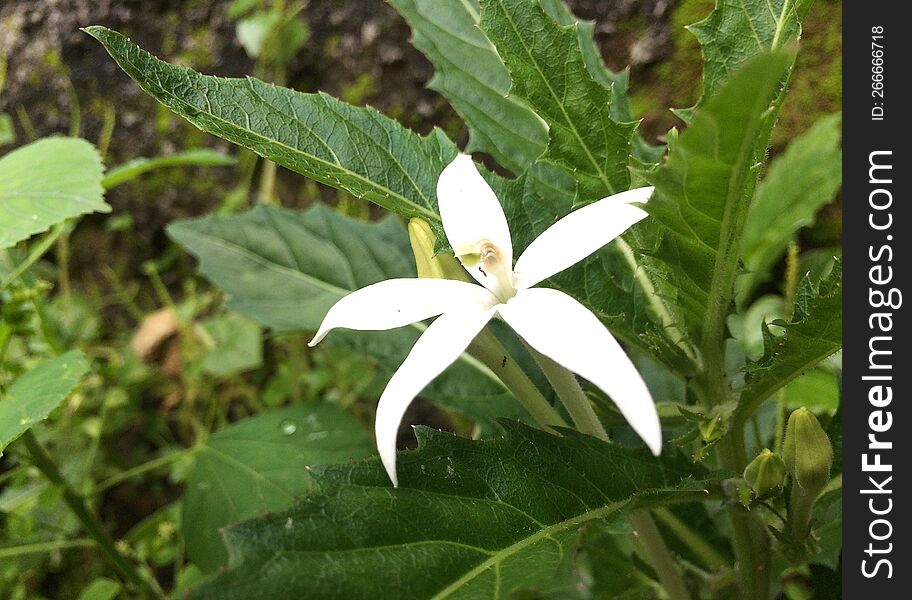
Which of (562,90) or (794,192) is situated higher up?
(794,192)

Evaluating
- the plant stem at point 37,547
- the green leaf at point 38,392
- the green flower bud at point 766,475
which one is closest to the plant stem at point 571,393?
the green flower bud at point 766,475

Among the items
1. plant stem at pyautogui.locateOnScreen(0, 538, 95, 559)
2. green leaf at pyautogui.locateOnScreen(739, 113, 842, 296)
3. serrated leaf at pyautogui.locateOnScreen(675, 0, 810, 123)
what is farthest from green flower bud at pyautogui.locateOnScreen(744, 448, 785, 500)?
plant stem at pyautogui.locateOnScreen(0, 538, 95, 559)

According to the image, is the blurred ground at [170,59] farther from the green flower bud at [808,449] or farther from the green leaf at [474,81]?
the green flower bud at [808,449]

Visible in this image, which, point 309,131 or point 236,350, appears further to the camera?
point 236,350

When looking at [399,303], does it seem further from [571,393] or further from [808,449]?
[808,449]

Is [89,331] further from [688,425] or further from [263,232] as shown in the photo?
[688,425]

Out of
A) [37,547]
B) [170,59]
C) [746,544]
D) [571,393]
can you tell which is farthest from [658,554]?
[170,59]

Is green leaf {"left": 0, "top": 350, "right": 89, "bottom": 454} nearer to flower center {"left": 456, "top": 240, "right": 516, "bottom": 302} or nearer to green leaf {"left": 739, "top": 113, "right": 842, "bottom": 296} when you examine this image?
flower center {"left": 456, "top": 240, "right": 516, "bottom": 302}
